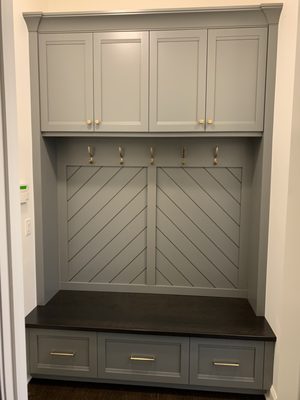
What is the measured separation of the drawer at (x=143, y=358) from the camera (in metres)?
2.22

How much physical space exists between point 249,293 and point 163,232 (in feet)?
2.68

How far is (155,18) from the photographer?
2250 mm

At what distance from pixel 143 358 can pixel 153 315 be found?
11.1 inches

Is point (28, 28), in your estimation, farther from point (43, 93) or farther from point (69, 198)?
point (69, 198)

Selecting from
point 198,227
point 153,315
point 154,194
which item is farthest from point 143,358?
point 154,194

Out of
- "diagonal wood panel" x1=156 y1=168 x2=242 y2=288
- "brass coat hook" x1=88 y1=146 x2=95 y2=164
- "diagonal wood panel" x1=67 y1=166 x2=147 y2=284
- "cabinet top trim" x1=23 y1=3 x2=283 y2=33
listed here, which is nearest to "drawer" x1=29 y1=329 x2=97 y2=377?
"diagonal wood panel" x1=67 y1=166 x2=147 y2=284

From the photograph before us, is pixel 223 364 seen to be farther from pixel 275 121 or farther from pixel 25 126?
pixel 25 126

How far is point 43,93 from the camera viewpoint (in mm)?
2391

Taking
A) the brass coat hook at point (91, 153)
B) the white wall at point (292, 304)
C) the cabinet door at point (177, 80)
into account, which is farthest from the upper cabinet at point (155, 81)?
the white wall at point (292, 304)

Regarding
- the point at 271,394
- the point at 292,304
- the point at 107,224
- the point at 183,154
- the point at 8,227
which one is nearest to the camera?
the point at 8,227

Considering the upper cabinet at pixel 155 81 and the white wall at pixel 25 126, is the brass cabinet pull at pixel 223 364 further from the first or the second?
the upper cabinet at pixel 155 81

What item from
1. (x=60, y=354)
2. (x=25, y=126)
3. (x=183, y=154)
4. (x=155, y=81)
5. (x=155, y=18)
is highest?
(x=155, y=18)

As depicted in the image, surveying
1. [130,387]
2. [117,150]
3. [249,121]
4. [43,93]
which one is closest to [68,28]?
[43,93]

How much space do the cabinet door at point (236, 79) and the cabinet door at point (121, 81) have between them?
45 cm
